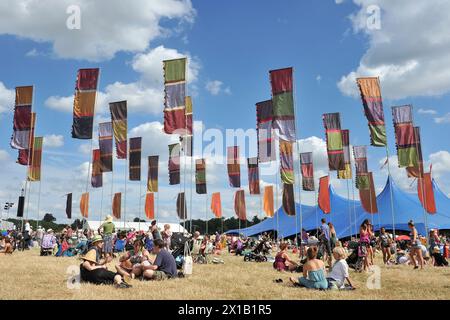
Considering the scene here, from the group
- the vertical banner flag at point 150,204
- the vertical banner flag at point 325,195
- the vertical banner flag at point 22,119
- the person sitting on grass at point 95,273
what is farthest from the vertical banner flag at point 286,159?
the vertical banner flag at point 150,204

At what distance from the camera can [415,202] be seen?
35.6 metres

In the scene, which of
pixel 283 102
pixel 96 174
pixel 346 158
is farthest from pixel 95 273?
pixel 96 174

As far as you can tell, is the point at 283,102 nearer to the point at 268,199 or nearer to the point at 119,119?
the point at 119,119

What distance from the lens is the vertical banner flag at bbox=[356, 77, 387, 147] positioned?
59.4 feet

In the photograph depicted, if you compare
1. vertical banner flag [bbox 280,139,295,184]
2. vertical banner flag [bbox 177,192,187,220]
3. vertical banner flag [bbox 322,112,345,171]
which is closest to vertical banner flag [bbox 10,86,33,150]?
vertical banner flag [bbox 177,192,187,220]

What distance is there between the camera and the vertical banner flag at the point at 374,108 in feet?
59.4

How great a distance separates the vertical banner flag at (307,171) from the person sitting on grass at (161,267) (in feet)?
53.6

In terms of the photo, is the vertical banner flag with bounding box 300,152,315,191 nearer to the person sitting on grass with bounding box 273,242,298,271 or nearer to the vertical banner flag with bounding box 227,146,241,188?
the vertical banner flag with bounding box 227,146,241,188

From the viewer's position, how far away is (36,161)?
2759cm

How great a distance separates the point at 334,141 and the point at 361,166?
6031 millimetres
